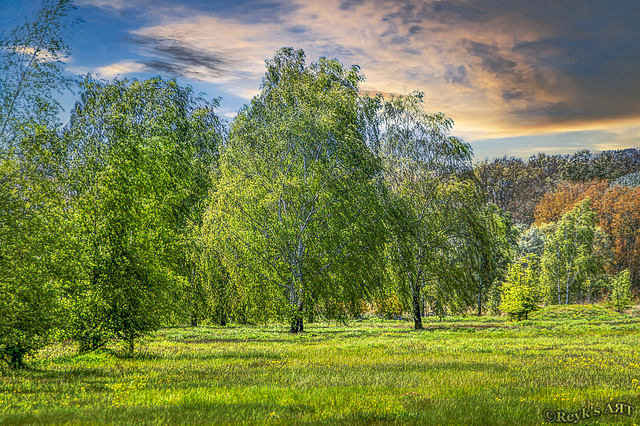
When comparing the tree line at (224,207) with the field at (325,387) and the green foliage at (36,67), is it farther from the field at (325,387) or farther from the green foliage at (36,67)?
the field at (325,387)

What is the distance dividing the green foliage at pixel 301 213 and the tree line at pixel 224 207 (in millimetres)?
93

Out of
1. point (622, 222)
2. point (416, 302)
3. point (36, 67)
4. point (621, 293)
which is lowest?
point (621, 293)

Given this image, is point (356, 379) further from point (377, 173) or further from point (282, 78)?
point (282, 78)

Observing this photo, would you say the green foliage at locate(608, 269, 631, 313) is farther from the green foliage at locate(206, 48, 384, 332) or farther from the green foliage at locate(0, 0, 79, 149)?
the green foliage at locate(0, 0, 79, 149)

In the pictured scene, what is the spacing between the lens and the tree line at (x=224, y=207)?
13336 mm

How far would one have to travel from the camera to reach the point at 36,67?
14719 millimetres

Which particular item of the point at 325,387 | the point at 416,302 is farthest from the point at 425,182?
the point at 325,387

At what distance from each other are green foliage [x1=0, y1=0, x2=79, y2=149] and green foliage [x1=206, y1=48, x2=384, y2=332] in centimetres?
1283

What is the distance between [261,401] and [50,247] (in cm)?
754

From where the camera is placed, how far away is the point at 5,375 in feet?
41.1

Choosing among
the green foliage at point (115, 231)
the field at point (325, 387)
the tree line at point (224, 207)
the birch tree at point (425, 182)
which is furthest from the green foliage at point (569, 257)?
the green foliage at point (115, 231)

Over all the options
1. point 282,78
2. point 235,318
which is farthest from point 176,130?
point 235,318

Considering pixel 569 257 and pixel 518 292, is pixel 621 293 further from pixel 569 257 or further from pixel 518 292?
pixel 518 292

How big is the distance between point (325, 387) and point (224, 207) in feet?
59.1
